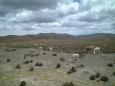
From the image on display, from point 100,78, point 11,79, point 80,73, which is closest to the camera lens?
point 100,78

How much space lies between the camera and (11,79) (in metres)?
16.5

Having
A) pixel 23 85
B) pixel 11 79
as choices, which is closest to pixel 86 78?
pixel 23 85

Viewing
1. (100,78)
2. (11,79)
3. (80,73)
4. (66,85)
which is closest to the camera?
(66,85)

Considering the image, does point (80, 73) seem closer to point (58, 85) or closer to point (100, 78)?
point (100, 78)

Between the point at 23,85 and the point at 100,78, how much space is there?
6564 mm

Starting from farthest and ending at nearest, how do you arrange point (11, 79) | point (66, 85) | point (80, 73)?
point (80, 73) < point (11, 79) < point (66, 85)

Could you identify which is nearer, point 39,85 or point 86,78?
point 39,85

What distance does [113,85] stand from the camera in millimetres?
13641

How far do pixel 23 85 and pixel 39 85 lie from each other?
4.20 ft

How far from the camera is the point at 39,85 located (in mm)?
14281

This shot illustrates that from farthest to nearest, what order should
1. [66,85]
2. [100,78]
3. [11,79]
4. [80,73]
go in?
[80,73] → [11,79] → [100,78] → [66,85]

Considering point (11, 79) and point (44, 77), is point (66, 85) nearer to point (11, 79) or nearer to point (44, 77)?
point (44, 77)

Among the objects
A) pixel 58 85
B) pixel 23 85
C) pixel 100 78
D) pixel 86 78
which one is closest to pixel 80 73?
pixel 86 78

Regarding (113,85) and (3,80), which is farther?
(3,80)
